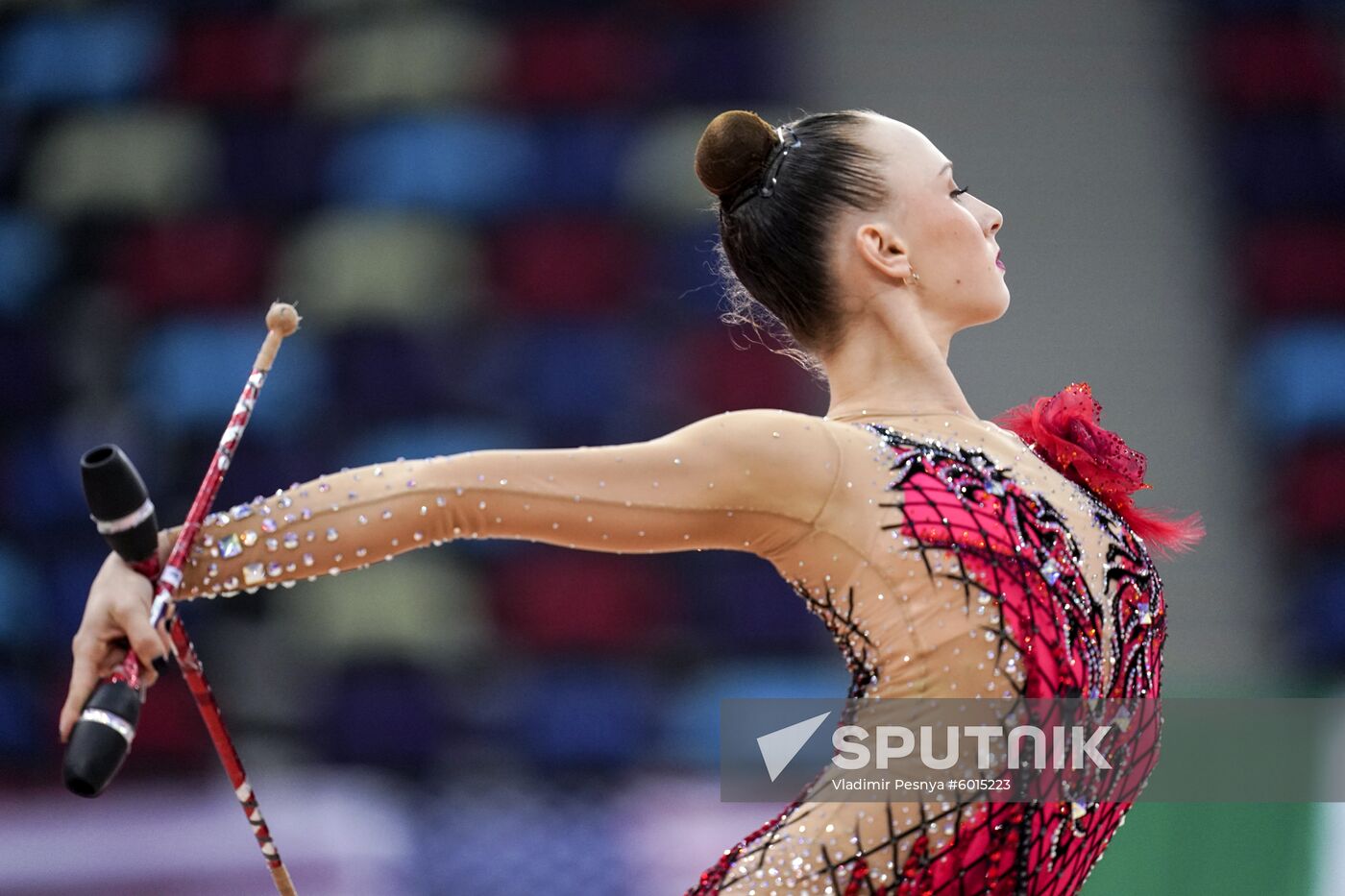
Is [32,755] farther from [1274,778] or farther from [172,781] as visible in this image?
[1274,778]

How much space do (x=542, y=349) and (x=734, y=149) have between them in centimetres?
341

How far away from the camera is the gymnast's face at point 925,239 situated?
Answer: 1860 mm

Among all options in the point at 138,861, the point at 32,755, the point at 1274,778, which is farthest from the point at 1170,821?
the point at 32,755

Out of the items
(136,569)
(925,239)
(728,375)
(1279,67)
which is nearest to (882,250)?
(925,239)

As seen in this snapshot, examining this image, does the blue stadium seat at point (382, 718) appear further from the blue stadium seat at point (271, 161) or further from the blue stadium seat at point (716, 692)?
the blue stadium seat at point (271, 161)

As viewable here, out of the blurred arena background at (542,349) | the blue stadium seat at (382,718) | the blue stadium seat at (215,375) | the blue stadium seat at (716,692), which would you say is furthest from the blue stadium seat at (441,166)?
the blue stadium seat at (716,692)

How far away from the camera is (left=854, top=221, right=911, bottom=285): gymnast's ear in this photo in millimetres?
1853

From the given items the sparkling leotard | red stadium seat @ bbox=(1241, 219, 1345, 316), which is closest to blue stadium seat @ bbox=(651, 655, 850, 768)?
red stadium seat @ bbox=(1241, 219, 1345, 316)

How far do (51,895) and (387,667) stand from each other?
130 centimetres

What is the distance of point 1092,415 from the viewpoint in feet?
6.36

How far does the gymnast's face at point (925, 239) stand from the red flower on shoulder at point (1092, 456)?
0.47ft

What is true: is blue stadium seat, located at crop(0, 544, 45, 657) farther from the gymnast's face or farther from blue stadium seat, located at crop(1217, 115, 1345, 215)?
blue stadium seat, located at crop(1217, 115, 1345, 215)

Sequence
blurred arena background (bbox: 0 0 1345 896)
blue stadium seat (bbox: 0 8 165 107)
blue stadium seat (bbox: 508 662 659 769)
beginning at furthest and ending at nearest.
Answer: blue stadium seat (bbox: 0 8 165 107) < blue stadium seat (bbox: 508 662 659 769) < blurred arena background (bbox: 0 0 1345 896)

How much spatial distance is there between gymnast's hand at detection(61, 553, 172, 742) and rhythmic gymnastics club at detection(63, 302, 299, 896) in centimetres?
1
